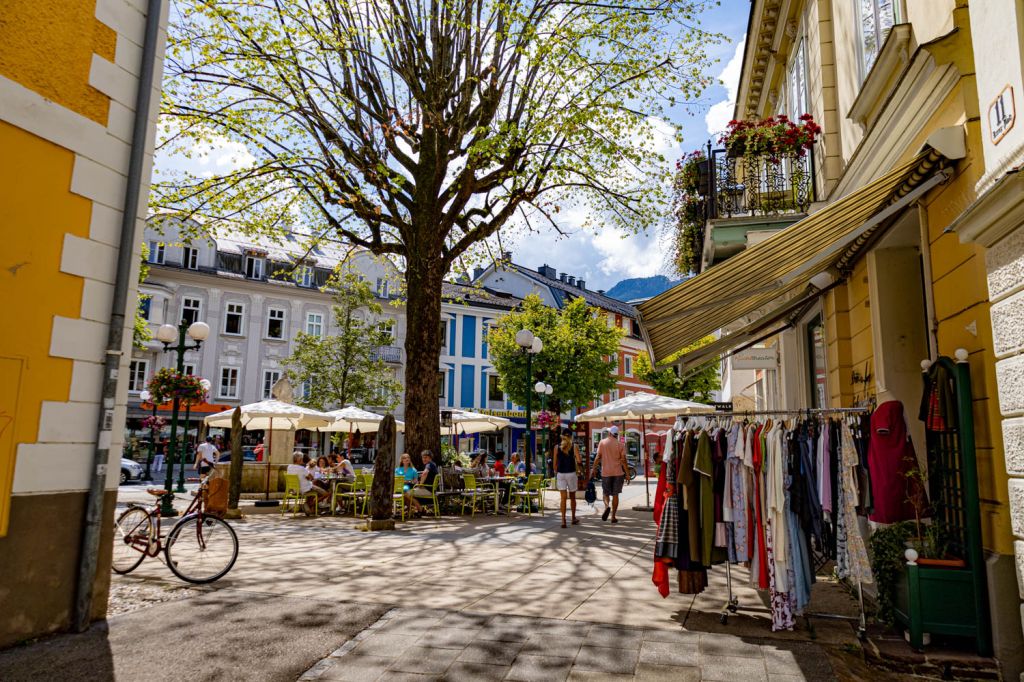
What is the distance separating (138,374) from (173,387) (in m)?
24.7

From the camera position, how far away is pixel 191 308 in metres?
37.7

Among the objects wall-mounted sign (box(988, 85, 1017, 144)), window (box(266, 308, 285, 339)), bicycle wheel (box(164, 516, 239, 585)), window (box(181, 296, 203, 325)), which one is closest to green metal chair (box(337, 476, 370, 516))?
bicycle wheel (box(164, 516, 239, 585))

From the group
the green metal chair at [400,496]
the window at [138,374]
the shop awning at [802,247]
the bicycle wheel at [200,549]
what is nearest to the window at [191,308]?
the window at [138,374]

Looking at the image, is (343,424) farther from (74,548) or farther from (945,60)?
(945,60)

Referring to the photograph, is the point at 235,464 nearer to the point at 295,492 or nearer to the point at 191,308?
the point at 295,492

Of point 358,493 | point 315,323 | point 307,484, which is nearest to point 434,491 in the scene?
point 358,493

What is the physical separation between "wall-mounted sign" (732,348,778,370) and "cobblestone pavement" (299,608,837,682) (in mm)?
8085

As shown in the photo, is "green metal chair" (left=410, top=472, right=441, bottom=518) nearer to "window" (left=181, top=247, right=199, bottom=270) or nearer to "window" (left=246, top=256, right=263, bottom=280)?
"window" (left=181, top=247, right=199, bottom=270)

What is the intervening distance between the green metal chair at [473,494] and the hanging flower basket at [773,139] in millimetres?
8571

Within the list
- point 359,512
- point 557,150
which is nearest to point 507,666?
point 359,512

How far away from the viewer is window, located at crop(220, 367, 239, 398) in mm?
38312

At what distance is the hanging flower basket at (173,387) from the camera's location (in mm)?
14391

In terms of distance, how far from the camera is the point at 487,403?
152ft

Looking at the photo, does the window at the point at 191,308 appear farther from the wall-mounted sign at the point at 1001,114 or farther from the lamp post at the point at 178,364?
the wall-mounted sign at the point at 1001,114
